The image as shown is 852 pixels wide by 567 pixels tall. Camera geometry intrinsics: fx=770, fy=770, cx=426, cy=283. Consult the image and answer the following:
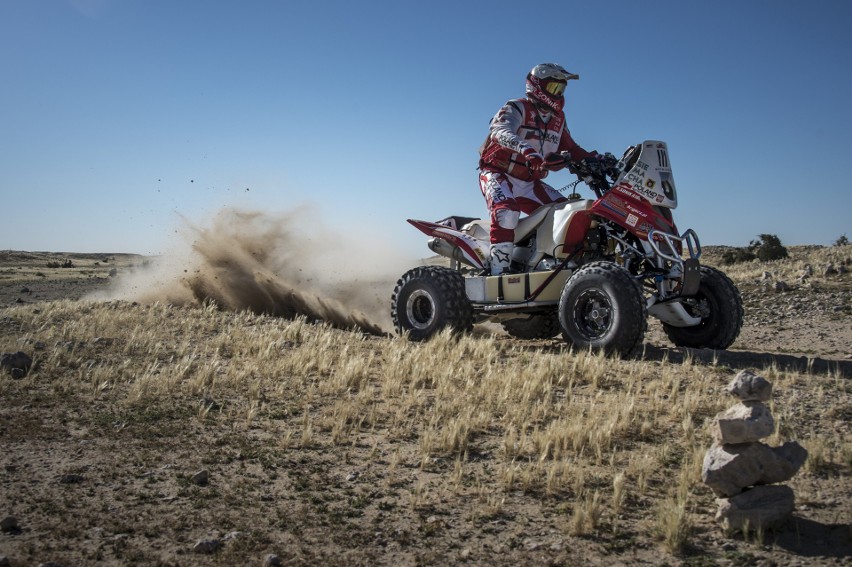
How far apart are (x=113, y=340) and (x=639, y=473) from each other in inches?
266

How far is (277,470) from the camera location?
5.05 metres

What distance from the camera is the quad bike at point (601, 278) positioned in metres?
8.03

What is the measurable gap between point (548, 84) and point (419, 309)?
11.0 feet

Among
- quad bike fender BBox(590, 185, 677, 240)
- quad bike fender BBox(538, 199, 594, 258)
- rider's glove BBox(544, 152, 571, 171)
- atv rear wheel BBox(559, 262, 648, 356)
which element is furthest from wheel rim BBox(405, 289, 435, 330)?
quad bike fender BBox(590, 185, 677, 240)

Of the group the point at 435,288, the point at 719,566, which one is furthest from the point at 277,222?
the point at 719,566

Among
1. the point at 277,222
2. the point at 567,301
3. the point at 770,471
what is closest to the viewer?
the point at 770,471

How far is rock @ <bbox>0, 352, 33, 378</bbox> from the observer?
7.46m

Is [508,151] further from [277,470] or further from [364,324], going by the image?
[277,470]

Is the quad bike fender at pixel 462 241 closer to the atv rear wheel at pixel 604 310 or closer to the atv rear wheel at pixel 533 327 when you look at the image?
the atv rear wheel at pixel 533 327

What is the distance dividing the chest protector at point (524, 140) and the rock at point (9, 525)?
699 cm

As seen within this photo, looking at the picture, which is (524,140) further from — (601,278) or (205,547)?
(205,547)

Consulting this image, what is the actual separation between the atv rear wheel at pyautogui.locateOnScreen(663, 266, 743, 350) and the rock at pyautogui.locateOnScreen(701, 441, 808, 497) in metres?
4.54

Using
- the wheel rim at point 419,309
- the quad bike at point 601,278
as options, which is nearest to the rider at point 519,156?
the quad bike at point 601,278

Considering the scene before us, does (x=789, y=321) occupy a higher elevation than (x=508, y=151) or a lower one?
lower
